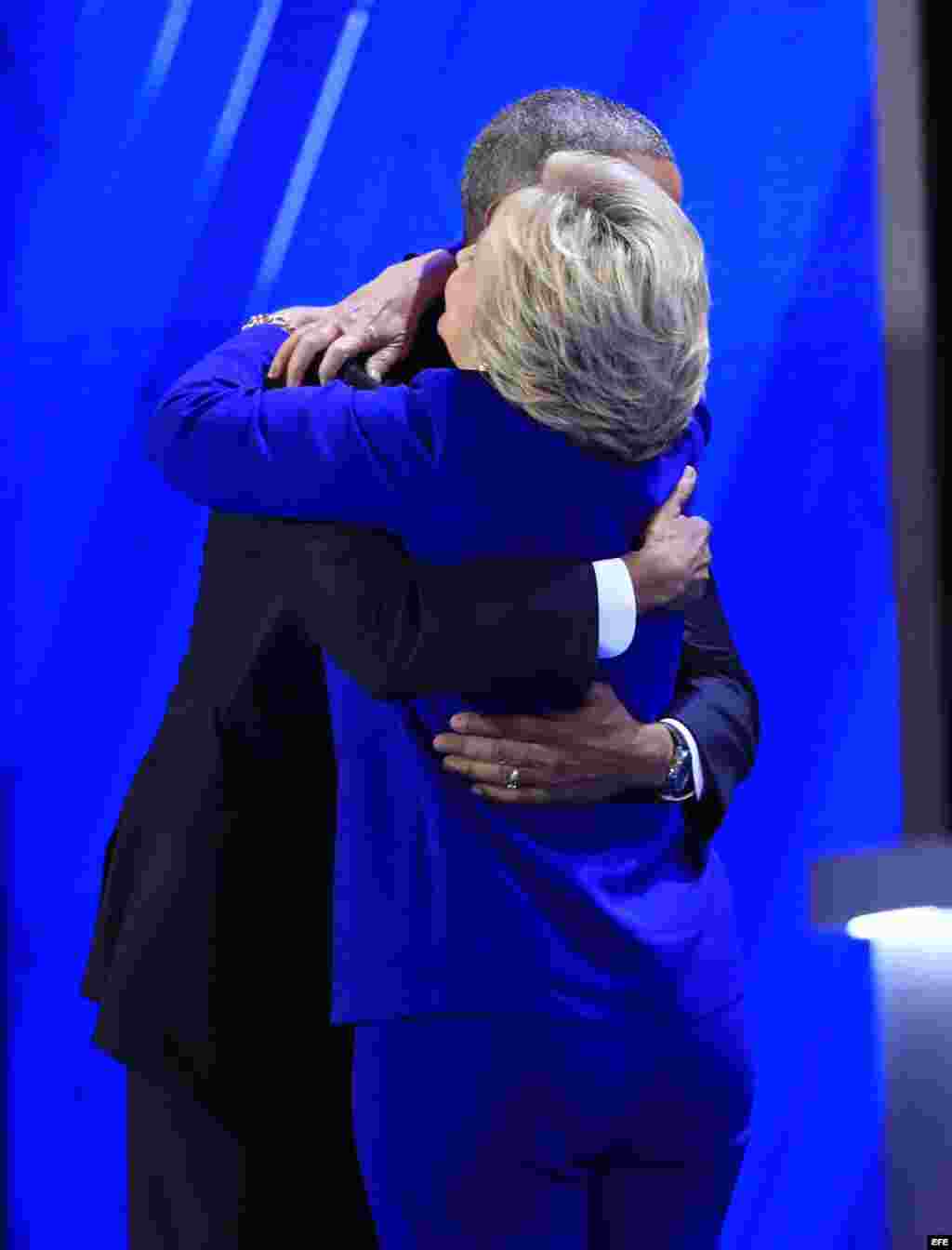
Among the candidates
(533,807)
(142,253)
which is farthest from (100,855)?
(533,807)

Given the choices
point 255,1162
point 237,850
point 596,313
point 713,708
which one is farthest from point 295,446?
point 255,1162

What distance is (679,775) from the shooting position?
1.95 meters

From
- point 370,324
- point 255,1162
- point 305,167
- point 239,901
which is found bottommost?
point 255,1162

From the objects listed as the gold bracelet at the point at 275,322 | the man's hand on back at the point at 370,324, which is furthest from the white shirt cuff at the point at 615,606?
the gold bracelet at the point at 275,322

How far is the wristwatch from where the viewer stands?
1.93 metres

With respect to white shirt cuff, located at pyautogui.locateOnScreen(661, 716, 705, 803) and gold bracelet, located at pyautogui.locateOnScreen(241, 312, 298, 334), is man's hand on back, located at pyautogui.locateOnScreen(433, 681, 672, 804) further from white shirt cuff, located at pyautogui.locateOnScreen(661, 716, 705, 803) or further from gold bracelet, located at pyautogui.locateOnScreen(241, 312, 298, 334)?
gold bracelet, located at pyautogui.locateOnScreen(241, 312, 298, 334)

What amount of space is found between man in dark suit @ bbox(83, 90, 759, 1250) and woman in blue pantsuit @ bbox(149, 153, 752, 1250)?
187 millimetres

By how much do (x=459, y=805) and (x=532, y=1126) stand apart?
316 mm

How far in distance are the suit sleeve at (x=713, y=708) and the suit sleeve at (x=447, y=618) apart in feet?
0.96

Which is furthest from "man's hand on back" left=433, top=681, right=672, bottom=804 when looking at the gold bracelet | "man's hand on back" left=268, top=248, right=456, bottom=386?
the gold bracelet

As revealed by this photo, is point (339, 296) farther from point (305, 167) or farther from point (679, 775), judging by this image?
point (679, 775)

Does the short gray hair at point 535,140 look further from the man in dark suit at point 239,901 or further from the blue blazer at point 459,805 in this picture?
the blue blazer at point 459,805

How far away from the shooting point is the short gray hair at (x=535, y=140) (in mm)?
2156

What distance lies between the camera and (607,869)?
174 cm
